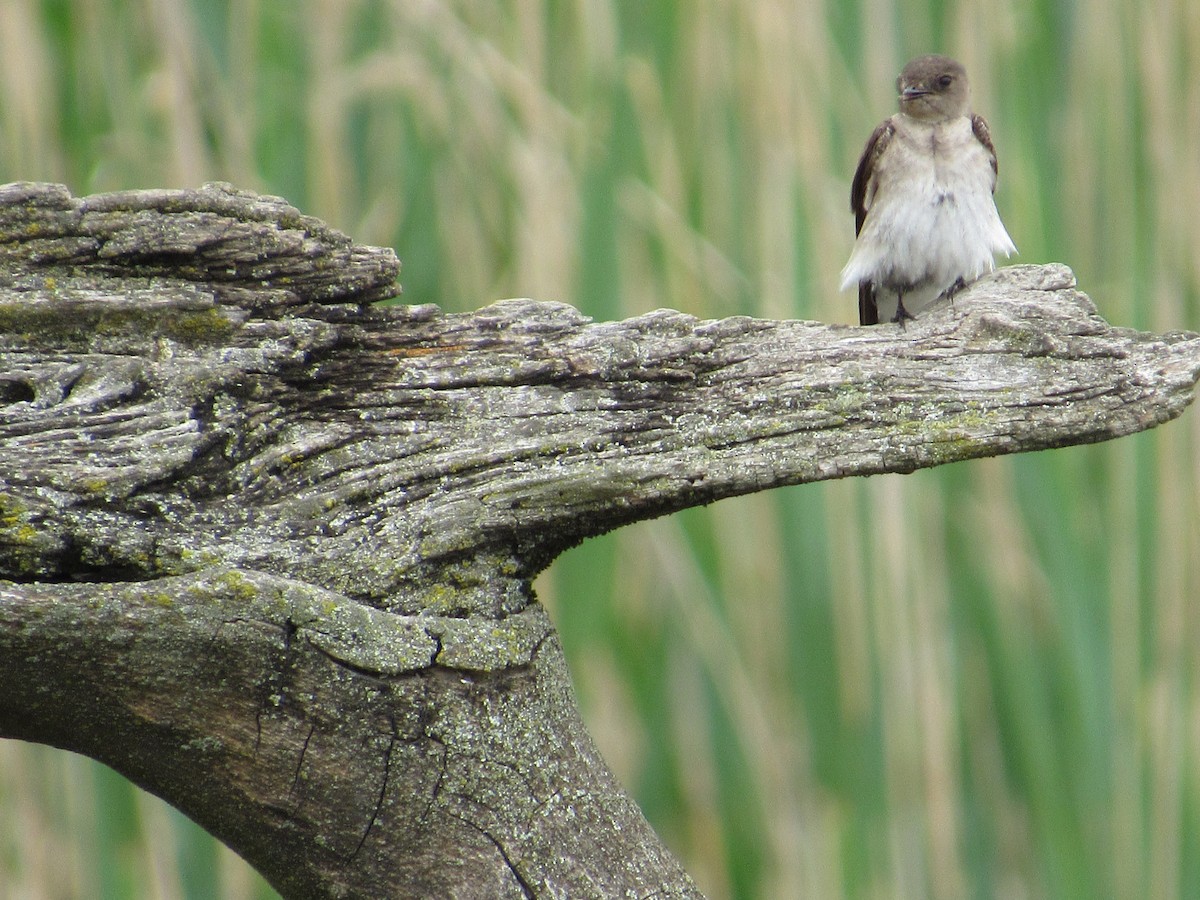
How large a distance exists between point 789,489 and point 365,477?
1448 millimetres

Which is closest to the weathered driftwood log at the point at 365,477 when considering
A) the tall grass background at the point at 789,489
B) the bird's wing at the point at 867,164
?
the tall grass background at the point at 789,489

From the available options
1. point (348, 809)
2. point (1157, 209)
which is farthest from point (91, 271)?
point (1157, 209)

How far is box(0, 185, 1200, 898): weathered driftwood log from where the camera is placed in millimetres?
1174

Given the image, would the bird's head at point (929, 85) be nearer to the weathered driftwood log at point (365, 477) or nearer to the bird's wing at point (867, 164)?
the bird's wing at point (867, 164)

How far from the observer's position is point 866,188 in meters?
2.89

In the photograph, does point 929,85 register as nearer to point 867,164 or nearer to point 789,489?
point 867,164

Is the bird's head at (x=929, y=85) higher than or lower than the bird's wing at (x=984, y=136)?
higher

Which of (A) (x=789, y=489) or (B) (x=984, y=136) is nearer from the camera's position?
(A) (x=789, y=489)

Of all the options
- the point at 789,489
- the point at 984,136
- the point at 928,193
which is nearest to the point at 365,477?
the point at 789,489

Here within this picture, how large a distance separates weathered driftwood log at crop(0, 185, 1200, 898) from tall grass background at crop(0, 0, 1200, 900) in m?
1.16

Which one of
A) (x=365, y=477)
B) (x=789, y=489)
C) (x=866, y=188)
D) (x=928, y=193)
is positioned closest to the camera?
(x=365, y=477)

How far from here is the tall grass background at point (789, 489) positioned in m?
2.59

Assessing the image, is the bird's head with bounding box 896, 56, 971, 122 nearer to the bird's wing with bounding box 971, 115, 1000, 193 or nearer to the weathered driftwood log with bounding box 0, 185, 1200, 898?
the bird's wing with bounding box 971, 115, 1000, 193

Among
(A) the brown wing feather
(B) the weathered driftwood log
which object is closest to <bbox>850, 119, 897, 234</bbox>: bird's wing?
(A) the brown wing feather
